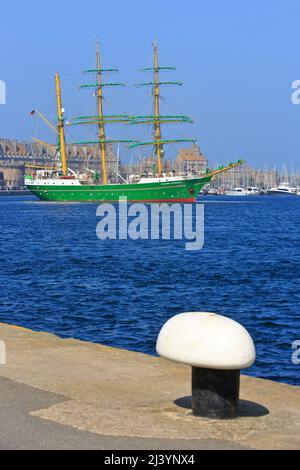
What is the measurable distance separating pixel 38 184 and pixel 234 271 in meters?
84.5

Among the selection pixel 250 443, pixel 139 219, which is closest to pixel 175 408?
pixel 250 443

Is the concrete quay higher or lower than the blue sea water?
higher

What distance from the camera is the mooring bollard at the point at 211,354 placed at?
16.7ft

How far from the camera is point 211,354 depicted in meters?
5.10

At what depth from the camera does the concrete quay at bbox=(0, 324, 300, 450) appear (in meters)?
4.88

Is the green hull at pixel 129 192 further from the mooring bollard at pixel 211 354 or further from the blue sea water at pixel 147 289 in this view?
the mooring bollard at pixel 211 354

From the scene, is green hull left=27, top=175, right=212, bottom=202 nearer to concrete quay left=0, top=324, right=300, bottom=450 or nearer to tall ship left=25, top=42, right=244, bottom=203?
tall ship left=25, top=42, right=244, bottom=203

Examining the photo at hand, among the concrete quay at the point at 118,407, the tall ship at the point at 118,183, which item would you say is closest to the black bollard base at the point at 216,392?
the concrete quay at the point at 118,407

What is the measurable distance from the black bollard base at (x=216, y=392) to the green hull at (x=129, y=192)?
3686 inches

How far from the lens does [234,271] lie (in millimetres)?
28406

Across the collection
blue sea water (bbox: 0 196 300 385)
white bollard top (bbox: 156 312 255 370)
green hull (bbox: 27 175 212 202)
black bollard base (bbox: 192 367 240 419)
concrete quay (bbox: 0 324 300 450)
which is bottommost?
blue sea water (bbox: 0 196 300 385)

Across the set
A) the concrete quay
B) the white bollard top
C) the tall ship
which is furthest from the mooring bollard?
the tall ship

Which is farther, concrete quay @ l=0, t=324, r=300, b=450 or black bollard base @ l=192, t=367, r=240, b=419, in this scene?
black bollard base @ l=192, t=367, r=240, b=419
